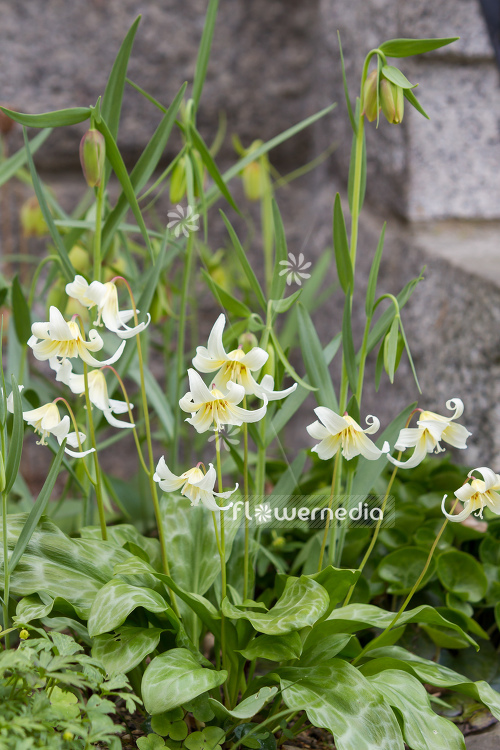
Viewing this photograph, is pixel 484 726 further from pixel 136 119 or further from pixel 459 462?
pixel 136 119

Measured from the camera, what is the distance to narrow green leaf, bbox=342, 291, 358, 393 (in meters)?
0.83

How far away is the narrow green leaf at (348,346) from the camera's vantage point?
832 mm

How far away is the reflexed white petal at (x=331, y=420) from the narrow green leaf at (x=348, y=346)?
16 centimetres

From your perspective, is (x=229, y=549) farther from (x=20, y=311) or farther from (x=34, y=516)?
(x=20, y=311)

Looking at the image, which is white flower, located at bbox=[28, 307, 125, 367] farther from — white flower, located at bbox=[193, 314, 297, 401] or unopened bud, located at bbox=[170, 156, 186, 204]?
unopened bud, located at bbox=[170, 156, 186, 204]

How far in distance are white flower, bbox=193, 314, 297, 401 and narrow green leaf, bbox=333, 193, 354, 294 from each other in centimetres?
21

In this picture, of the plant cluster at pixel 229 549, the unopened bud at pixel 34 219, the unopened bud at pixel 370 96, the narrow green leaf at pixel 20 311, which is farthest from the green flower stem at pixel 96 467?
the unopened bud at pixel 34 219

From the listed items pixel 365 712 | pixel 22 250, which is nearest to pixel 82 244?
pixel 22 250

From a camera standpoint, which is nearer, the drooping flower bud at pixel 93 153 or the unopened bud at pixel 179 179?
the drooping flower bud at pixel 93 153

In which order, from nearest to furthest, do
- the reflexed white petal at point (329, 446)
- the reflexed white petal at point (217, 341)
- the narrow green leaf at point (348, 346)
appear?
the reflexed white petal at point (217, 341) → the reflexed white petal at point (329, 446) → the narrow green leaf at point (348, 346)

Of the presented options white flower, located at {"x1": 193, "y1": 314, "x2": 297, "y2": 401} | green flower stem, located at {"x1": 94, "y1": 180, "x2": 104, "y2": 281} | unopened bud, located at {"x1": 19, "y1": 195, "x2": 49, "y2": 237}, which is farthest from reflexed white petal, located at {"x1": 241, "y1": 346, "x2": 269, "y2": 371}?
unopened bud, located at {"x1": 19, "y1": 195, "x2": 49, "y2": 237}

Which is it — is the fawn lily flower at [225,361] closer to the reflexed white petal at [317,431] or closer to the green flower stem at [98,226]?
the reflexed white petal at [317,431]

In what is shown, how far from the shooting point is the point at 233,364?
68 cm

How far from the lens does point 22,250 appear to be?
188 centimetres
